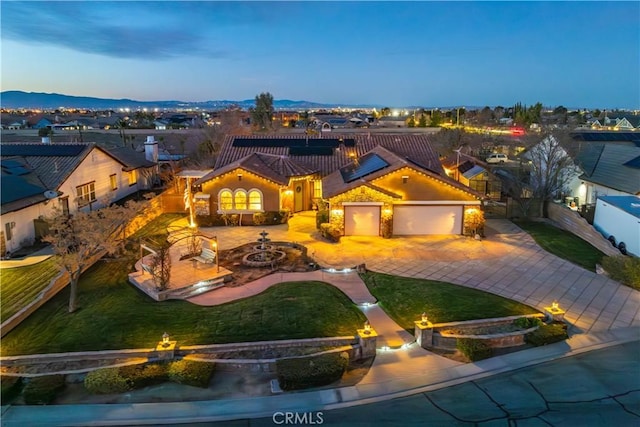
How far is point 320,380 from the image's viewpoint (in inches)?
435

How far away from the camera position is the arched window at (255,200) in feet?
88.4

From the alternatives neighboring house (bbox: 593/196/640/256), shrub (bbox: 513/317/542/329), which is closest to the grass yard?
shrub (bbox: 513/317/542/329)

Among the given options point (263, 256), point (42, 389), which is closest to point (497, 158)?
point (263, 256)

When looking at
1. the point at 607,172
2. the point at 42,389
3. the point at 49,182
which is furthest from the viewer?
the point at 607,172

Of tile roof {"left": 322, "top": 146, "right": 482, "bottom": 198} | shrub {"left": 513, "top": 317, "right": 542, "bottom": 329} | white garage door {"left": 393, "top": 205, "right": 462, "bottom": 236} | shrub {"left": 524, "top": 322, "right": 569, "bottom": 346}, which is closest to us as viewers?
shrub {"left": 524, "top": 322, "right": 569, "bottom": 346}

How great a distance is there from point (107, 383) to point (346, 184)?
54.5 ft

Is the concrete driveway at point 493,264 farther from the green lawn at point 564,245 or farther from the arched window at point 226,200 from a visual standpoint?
the arched window at point 226,200

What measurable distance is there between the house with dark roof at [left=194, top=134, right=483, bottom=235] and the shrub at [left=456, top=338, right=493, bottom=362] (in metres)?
11.7

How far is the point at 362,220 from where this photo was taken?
24.2 meters

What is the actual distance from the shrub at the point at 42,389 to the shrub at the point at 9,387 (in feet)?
0.88

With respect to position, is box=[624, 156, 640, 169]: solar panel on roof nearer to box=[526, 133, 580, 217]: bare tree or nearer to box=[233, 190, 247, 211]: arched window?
box=[526, 133, 580, 217]: bare tree

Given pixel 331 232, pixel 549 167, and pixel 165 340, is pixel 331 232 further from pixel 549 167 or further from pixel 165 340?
pixel 549 167

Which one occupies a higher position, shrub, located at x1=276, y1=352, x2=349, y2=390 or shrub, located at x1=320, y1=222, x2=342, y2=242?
shrub, located at x1=320, y1=222, x2=342, y2=242

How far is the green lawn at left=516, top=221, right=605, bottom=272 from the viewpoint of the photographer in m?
20.3
